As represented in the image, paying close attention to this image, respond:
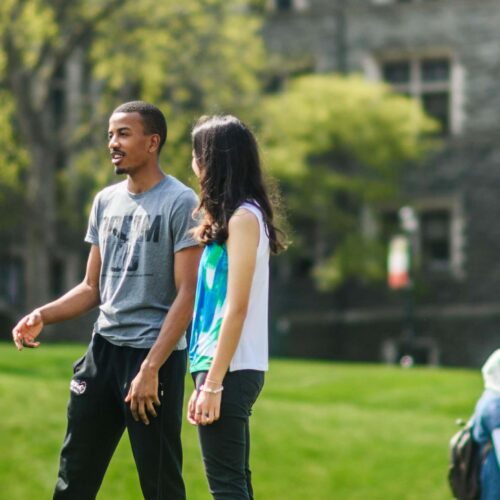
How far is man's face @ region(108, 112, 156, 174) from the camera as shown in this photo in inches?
216

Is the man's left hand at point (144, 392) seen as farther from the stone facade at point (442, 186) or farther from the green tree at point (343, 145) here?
the stone facade at point (442, 186)

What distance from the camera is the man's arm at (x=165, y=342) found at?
5293mm

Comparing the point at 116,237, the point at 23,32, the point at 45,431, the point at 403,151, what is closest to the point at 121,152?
the point at 116,237

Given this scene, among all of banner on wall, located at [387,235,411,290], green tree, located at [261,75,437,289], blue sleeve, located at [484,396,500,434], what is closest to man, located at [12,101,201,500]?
blue sleeve, located at [484,396,500,434]

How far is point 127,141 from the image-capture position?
5.49m

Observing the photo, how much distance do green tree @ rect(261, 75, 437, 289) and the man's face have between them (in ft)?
74.3

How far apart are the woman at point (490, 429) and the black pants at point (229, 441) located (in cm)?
225

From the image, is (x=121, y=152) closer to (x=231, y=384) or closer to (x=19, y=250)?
(x=231, y=384)

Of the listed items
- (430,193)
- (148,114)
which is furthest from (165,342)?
(430,193)

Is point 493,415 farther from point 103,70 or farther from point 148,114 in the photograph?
point 103,70

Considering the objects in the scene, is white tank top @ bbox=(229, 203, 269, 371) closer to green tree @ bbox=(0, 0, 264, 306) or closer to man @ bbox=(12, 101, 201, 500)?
man @ bbox=(12, 101, 201, 500)

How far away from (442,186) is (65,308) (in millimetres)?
27601

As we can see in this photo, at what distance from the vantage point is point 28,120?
85.9 ft

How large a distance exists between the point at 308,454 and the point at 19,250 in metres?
22.3
